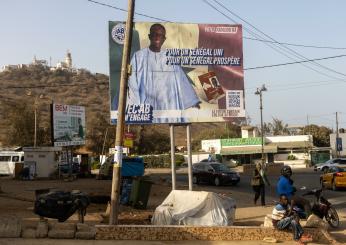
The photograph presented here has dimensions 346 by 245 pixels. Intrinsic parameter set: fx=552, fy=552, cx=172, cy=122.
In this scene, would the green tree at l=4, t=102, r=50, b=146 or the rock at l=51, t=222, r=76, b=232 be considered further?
the green tree at l=4, t=102, r=50, b=146

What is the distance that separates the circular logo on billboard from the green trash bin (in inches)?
188

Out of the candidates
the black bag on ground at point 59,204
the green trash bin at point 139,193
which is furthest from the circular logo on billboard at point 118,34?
the black bag on ground at point 59,204

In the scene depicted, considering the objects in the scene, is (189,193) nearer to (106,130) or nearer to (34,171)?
(34,171)

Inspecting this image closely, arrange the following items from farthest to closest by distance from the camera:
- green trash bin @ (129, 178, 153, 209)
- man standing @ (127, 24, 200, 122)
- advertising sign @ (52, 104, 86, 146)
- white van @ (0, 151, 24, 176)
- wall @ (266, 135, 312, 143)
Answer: wall @ (266, 135, 312, 143)
white van @ (0, 151, 24, 176)
advertising sign @ (52, 104, 86, 146)
green trash bin @ (129, 178, 153, 209)
man standing @ (127, 24, 200, 122)

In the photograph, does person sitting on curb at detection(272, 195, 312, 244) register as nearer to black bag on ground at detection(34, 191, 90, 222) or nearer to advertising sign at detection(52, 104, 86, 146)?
black bag on ground at detection(34, 191, 90, 222)

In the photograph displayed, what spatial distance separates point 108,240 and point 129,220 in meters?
3.15

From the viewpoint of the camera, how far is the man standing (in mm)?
18531

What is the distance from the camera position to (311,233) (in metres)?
13.2

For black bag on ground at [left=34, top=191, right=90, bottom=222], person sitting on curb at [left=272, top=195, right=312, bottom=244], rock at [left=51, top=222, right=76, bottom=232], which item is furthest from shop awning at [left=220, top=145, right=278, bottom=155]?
rock at [left=51, top=222, right=76, bottom=232]

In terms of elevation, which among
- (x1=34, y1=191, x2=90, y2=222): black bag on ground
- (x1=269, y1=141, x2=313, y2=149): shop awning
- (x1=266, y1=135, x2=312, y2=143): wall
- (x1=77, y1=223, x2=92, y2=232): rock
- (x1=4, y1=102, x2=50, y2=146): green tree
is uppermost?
(x1=4, y1=102, x2=50, y2=146): green tree

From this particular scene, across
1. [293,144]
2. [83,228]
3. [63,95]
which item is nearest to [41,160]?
[83,228]

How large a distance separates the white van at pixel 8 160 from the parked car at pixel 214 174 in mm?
19376

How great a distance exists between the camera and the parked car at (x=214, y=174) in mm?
34344

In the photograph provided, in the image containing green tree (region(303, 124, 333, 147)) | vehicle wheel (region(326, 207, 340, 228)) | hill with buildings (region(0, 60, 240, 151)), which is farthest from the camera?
green tree (region(303, 124, 333, 147))
